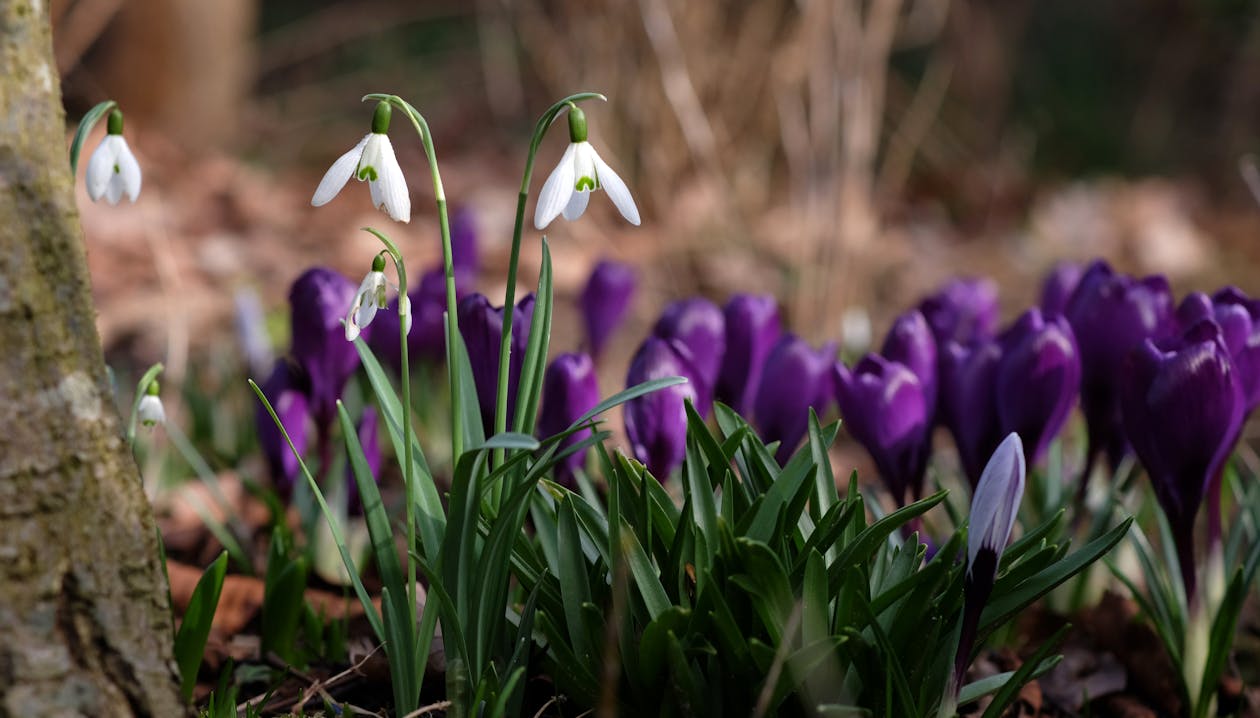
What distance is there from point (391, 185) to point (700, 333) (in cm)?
81

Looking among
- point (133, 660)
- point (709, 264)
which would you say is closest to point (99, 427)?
point (133, 660)

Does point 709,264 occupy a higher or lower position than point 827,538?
higher

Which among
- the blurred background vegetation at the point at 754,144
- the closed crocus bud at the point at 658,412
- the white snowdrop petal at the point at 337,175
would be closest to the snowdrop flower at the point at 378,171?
the white snowdrop petal at the point at 337,175

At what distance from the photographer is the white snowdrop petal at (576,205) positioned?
1242mm

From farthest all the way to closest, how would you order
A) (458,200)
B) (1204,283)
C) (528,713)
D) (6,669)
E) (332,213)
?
(458,200)
(332,213)
(1204,283)
(528,713)
(6,669)

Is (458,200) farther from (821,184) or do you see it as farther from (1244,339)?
(1244,339)

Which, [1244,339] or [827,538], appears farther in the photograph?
[1244,339]

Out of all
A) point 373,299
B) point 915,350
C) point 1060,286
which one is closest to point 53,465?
point 373,299

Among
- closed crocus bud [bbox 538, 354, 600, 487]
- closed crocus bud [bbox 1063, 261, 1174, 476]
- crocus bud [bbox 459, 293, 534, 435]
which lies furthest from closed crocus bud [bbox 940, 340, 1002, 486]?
crocus bud [bbox 459, 293, 534, 435]

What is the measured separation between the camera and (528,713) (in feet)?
4.71

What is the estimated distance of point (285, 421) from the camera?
1.96 metres

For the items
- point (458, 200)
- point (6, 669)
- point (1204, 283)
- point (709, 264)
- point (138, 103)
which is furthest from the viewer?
point (138, 103)

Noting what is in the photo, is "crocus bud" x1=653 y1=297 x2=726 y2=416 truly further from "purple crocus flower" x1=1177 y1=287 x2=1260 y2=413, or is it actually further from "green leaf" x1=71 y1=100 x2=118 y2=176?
"green leaf" x1=71 y1=100 x2=118 y2=176

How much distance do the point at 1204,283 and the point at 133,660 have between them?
15.4ft
